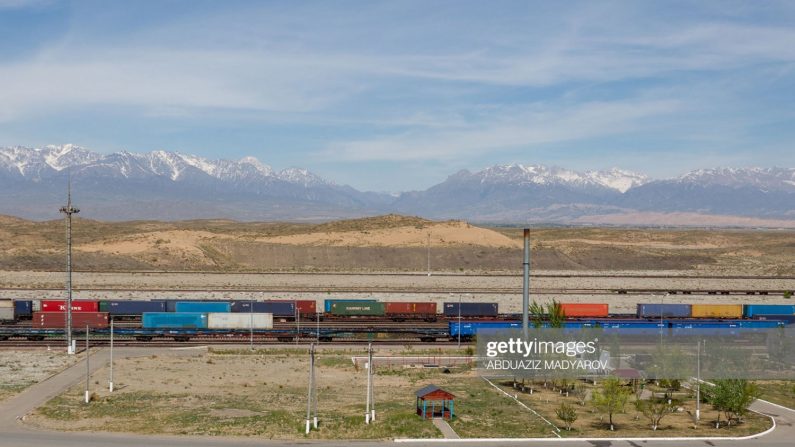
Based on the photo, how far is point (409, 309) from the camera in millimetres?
80312

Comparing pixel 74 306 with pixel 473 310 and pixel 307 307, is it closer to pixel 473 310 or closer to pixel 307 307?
pixel 307 307

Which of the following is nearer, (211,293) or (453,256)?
(211,293)

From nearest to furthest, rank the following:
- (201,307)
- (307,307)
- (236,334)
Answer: (236,334)
(201,307)
(307,307)

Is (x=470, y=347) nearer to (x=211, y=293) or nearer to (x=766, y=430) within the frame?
(x=766, y=430)

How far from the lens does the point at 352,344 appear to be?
223 ft

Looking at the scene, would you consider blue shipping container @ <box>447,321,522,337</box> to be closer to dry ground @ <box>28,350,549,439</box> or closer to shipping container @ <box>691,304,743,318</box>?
dry ground @ <box>28,350,549,439</box>

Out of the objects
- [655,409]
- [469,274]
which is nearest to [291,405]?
[655,409]

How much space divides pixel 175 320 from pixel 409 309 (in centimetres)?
2452

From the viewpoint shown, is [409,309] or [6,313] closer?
[6,313]

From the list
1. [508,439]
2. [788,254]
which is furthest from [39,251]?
[788,254]

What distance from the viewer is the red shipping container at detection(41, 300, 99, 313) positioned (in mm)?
72375

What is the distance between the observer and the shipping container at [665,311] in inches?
3270

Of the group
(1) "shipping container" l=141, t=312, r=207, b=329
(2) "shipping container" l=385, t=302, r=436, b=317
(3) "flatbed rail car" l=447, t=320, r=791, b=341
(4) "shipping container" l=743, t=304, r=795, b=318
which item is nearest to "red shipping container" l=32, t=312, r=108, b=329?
(1) "shipping container" l=141, t=312, r=207, b=329

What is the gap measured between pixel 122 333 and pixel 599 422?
4398 centimetres
